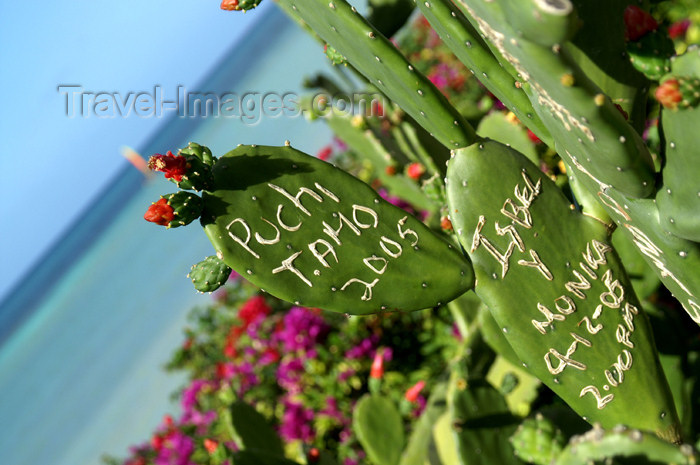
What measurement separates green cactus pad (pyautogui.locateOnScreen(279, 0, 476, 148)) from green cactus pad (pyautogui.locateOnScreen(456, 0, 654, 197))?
0.60 ft

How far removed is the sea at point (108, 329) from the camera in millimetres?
8414

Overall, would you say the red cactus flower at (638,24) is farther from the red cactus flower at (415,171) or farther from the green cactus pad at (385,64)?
the red cactus flower at (415,171)

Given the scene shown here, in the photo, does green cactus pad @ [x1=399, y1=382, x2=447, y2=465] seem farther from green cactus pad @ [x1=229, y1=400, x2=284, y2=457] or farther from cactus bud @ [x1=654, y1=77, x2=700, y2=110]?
cactus bud @ [x1=654, y1=77, x2=700, y2=110]

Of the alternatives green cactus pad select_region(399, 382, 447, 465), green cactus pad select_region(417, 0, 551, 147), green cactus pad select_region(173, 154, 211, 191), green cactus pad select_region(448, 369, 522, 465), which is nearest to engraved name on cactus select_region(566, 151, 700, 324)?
green cactus pad select_region(417, 0, 551, 147)

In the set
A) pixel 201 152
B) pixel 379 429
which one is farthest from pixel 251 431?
pixel 201 152

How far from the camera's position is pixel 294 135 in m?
12.8

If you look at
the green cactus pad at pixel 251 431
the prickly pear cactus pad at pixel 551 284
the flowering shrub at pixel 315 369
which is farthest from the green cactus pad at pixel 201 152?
the flowering shrub at pixel 315 369

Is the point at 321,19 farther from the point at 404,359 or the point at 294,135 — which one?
the point at 294,135

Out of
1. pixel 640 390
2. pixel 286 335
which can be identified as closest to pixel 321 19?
pixel 640 390

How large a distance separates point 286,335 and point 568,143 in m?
3.08

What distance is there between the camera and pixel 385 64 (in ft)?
3.77

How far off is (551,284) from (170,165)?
2.45 ft

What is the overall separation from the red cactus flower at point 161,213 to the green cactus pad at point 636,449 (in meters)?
0.75

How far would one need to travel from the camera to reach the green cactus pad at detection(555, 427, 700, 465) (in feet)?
2.79
